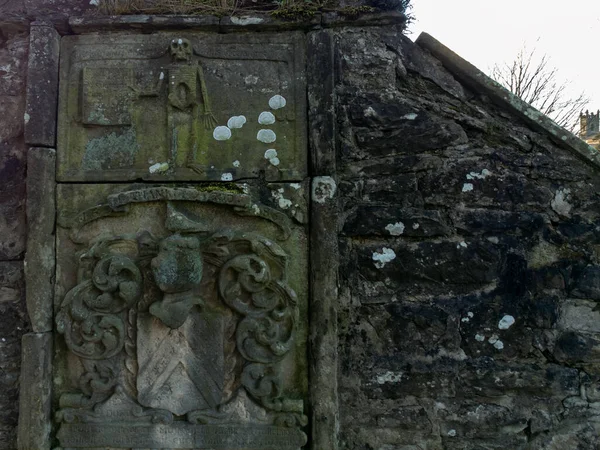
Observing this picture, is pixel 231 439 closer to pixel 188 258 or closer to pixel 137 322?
pixel 137 322

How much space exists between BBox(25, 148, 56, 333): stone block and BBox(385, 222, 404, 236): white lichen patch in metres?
2.00

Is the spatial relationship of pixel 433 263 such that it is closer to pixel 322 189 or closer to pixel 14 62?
pixel 322 189

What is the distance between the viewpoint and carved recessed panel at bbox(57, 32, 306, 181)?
3.07 m

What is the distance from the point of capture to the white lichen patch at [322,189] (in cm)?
304

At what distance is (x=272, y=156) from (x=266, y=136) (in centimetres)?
13

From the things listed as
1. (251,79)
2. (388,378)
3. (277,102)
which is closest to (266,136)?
(277,102)

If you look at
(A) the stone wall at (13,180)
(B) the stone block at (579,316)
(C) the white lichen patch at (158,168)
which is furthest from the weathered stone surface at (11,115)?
(B) the stone block at (579,316)

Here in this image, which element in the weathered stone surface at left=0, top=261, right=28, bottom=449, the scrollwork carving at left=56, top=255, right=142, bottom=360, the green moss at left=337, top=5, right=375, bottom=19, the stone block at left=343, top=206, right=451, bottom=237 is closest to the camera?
the scrollwork carving at left=56, top=255, right=142, bottom=360

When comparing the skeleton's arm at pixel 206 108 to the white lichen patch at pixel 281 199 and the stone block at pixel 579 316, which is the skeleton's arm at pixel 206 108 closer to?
the white lichen patch at pixel 281 199

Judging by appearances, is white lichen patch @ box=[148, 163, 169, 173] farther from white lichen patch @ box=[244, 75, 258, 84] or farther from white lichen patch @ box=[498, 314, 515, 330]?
white lichen patch @ box=[498, 314, 515, 330]

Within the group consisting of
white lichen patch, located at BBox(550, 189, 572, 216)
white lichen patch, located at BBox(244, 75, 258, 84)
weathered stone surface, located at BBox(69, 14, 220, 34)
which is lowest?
white lichen patch, located at BBox(550, 189, 572, 216)

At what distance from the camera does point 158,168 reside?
3059 mm

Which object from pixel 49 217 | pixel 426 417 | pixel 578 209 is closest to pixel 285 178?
pixel 49 217

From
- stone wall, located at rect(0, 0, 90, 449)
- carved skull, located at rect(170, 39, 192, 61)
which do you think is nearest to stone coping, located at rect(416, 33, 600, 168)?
carved skull, located at rect(170, 39, 192, 61)
